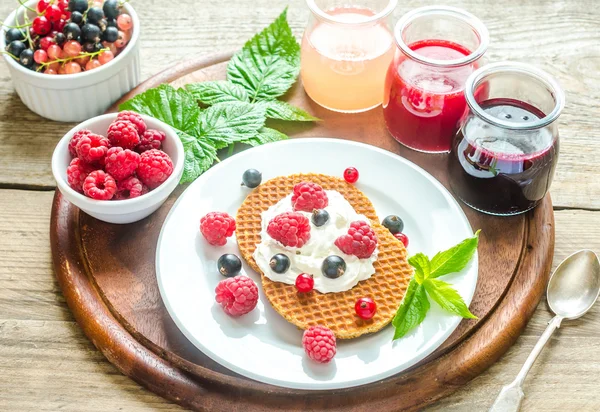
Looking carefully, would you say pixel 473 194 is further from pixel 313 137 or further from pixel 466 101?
pixel 313 137

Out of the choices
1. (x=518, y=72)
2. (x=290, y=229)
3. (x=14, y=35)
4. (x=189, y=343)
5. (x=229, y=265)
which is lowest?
(x=189, y=343)

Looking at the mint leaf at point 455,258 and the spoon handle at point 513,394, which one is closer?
the spoon handle at point 513,394

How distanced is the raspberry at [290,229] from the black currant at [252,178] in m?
0.23

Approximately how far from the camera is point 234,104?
98.6 inches

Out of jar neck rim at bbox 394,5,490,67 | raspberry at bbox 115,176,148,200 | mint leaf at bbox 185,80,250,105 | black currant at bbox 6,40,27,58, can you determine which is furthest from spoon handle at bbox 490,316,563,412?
black currant at bbox 6,40,27,58

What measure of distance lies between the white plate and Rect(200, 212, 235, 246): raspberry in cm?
3

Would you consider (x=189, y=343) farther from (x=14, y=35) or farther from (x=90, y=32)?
(x=14, y=35)

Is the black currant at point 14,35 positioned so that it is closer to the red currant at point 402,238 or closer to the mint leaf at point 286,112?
the mint leaf at point 286,112

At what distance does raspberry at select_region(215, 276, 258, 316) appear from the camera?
1.97 meters

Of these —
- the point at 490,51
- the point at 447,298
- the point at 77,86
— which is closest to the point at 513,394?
the point at 447,298

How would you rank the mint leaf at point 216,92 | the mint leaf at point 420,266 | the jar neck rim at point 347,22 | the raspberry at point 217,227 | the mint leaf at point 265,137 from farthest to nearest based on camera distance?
the mint leaf at point 216,92 → the mint leaf at point 265,137 → the jar neck rim at point 347,22 → the raspberry at point 217,227 → the mint leaf at point 420,266

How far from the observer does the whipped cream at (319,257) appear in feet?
6.79

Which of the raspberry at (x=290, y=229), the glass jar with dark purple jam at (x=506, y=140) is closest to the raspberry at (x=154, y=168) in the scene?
the raspberry at (x=290, y=229)

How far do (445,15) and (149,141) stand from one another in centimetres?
97
